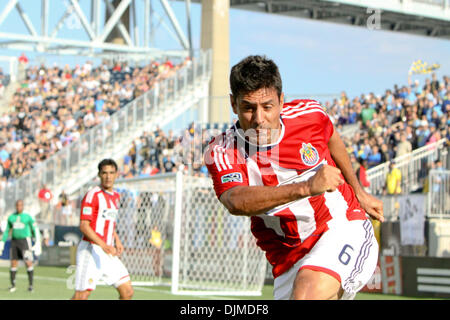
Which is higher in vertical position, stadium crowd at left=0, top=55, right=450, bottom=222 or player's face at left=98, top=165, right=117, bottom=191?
stadium crowd at left=0, top=55, right=450, bottom=222

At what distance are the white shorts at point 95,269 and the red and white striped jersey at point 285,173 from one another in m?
5.83

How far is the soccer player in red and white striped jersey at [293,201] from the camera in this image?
15.5ft

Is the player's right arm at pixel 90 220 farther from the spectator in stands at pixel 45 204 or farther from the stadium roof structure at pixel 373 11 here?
the stadium roof structure at pixel 373 11

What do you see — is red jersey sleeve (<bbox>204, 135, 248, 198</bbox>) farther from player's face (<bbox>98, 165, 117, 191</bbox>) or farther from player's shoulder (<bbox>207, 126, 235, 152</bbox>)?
player's face (<bbox>98, 165, 117, 191</bbox>)

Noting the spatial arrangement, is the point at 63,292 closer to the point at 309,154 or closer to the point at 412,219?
the point at 412,219

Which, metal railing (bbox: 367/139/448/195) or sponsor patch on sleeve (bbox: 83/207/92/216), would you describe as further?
metal railing (bbox: 367/139/448/195)

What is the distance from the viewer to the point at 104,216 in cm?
1134

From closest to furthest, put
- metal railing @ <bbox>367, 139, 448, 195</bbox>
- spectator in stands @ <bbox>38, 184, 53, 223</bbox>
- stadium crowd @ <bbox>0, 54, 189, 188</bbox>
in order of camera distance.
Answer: metal railing @ <bbox>367, 139, 448, 195</bbox> < spectator in stands @ <bbox>38, 184, 53, 223</bbox> < stadium crowd @ <bbox>0, 54, 189, 188</bbox>

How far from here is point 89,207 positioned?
1111 centimetres

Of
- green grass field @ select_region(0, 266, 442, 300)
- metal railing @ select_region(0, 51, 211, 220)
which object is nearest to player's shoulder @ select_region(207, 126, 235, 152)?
green grass field @ select_region(0, 266, 442, 300)

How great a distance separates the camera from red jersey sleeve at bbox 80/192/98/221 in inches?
432
